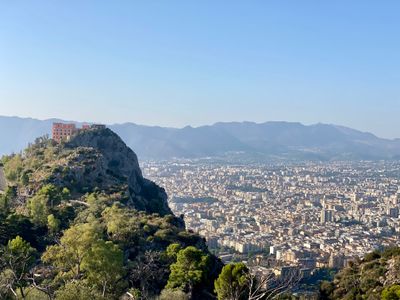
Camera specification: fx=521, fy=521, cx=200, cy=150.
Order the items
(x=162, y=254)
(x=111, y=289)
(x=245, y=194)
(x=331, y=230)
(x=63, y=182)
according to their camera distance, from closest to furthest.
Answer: (x=111, y=289), (x=162, y=254), (x=63, y=182), (x=331, y=230), (x=245, y=194)

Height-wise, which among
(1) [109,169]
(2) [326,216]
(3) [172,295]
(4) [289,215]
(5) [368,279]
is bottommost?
(4) [289,215]

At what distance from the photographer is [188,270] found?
2033cm

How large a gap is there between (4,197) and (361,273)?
21.5m

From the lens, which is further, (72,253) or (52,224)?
(52,224)

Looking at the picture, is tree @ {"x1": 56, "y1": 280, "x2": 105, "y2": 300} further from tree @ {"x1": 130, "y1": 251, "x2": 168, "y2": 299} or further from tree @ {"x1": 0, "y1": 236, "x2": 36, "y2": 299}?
tree @ {"x1": 130, "y1": 251, "x2": 168, "y2": 299}

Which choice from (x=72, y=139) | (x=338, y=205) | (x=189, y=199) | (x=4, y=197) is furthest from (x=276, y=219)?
(x=4, y=197)

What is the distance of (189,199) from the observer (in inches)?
4085

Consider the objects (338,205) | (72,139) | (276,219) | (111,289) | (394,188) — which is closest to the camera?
(111,289)

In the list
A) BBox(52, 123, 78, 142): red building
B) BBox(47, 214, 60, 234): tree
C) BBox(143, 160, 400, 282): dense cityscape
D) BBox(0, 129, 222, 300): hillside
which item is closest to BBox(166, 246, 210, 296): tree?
BBox(0, 129, 222, 300): hillside

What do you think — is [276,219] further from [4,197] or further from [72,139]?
[4,197]

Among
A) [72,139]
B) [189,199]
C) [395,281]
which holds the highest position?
[72,139]

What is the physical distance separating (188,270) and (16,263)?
6.37 meters

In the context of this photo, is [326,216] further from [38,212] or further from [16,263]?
[16,263]

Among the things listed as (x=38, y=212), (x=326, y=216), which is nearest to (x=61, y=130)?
(x=38, y=212)
